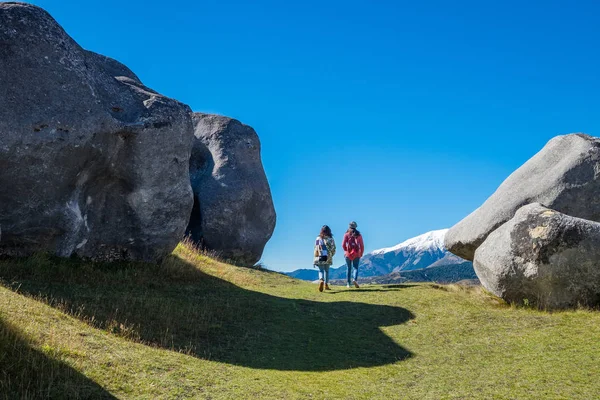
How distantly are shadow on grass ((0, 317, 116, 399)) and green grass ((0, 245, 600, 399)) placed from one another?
0.02m

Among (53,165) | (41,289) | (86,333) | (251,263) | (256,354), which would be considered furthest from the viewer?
(251,263)

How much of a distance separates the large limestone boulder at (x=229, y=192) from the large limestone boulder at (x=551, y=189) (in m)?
13.1

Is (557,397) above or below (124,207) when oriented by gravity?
below

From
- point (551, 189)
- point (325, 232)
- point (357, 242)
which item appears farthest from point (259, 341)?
point (551, 189)

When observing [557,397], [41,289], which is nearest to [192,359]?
[41,289]

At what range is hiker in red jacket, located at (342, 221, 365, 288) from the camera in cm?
2372

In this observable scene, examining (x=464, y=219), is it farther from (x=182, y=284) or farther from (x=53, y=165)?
(x=53, y=165)

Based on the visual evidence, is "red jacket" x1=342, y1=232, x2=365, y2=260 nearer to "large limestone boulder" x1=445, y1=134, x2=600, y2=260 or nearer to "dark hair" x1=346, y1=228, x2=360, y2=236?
"dark hair" x1=346, y1=228, x2=360, y2=236

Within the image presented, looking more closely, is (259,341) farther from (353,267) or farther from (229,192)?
(229,192)

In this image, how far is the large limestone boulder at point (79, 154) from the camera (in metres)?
16.5

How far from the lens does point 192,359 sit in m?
11.7

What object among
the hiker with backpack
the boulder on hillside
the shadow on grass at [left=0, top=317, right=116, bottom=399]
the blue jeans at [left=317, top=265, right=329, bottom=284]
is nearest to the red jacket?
the hiker with backpack

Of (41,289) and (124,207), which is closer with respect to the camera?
(41,289)

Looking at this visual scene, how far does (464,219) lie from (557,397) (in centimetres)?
1436
